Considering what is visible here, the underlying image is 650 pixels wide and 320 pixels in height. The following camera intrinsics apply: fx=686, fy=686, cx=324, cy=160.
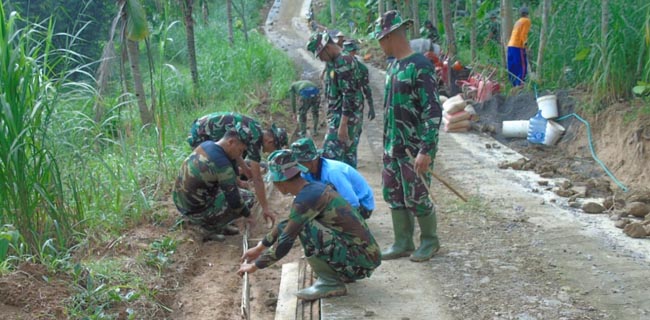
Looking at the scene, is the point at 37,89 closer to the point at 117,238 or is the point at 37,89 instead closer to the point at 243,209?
the point at 117,238

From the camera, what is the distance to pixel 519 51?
40.6ft

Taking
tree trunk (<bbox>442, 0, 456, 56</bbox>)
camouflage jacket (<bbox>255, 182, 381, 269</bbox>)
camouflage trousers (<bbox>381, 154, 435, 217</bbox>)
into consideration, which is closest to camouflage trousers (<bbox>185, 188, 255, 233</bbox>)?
camouflage trousers (<bbox>381, 154, 435, 217</bbox>)

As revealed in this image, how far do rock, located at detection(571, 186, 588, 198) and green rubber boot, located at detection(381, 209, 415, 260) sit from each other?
2.45 meters

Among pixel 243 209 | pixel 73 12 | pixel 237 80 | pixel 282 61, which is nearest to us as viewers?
pixel 243 209

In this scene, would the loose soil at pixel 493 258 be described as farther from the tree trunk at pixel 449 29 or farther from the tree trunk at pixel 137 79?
the tree trunk at pixel 449 29

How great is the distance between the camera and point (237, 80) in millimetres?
14602

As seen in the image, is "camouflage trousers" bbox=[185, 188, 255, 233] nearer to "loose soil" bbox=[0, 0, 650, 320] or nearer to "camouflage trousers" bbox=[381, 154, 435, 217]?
"loose soil" bbox=[0, 0, 650, 320]

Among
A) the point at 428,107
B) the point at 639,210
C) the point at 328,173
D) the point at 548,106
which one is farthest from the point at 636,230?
the point at 548,106

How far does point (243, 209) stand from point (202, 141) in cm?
87

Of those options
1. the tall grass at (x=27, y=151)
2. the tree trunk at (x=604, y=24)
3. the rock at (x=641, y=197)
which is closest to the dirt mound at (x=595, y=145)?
the rock at (x=641, y=197)

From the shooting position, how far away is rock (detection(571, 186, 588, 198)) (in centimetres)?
705

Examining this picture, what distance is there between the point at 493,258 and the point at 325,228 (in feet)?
5.42

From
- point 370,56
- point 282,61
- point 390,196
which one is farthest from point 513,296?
point 370,56

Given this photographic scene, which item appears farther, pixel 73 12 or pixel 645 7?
pixel 73 12
